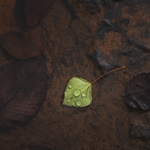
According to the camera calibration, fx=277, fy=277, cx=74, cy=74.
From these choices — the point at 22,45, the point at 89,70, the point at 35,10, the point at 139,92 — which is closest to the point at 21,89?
the point at 22,45

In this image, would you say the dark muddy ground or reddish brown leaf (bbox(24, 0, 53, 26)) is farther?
reddish brown leaf (bbox(24, 0, 53, 26))

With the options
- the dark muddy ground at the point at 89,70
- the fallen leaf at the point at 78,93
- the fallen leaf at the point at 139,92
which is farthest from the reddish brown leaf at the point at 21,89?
the fallen leaf at the point at 139,92

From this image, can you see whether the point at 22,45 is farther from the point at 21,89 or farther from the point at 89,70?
the point at 89,70

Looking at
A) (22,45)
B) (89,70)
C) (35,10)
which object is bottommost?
(89,70)

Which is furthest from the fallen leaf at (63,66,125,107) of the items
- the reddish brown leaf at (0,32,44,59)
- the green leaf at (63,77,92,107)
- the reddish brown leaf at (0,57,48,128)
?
the reddish brown leaf at (0,32,44,59)

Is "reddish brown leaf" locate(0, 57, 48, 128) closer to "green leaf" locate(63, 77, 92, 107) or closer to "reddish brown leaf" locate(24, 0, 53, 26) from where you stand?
"green leaf" locate(63, 77, 92, 107)

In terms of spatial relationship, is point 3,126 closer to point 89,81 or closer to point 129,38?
point 89,81

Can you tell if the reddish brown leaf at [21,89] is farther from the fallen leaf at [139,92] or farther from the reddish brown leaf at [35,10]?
the fallen leaf at [139,92]
